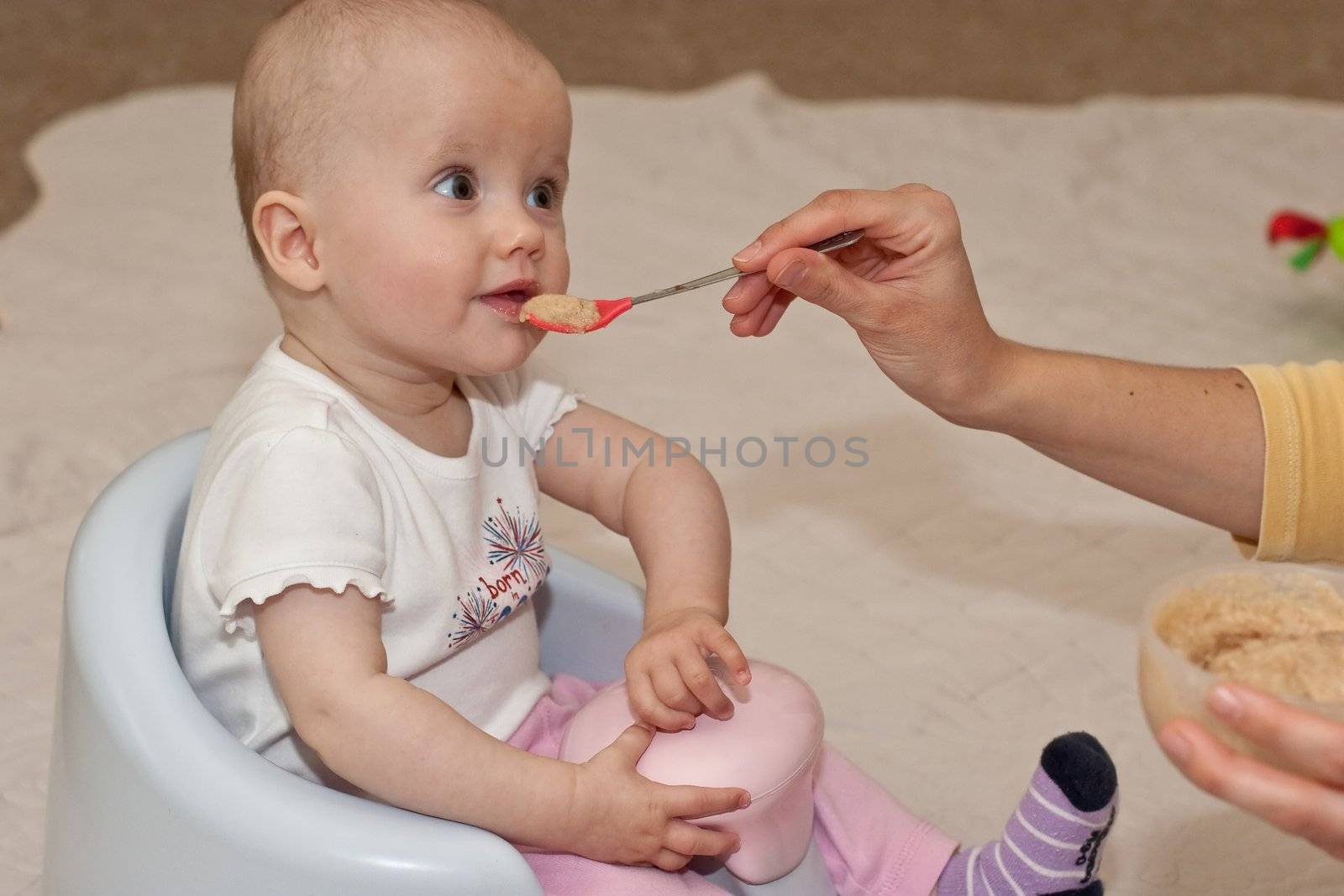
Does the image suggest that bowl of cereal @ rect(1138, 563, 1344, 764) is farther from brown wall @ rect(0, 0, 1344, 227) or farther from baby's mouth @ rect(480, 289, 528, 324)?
brown wall @ rect(0, 0, 1344, 227)

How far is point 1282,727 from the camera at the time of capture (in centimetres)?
61

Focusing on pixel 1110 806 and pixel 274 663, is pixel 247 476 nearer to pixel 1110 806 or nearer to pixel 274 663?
pixel 274 663

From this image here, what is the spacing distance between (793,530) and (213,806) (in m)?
0.72

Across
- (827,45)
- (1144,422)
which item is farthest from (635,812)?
(827,45)

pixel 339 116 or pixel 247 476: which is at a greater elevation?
pixel 339 116

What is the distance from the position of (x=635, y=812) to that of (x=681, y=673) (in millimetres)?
86

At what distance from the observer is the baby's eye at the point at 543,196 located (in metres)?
0.87

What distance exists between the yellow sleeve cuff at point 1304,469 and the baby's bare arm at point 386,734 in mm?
456

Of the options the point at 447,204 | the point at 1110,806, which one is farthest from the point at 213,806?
the point at 1110,806

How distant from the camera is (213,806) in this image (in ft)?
2.49

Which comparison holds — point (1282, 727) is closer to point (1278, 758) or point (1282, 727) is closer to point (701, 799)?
point (1278, 758)

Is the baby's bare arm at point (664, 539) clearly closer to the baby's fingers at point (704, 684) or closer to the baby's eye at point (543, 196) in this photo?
the baby's fingers at point (704, 684)

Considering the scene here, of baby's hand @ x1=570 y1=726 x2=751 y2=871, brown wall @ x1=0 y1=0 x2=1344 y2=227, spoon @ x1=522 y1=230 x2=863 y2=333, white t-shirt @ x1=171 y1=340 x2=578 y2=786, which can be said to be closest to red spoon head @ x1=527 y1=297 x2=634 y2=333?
spoon @ x1=522 y1=230 x2=863 y2=333

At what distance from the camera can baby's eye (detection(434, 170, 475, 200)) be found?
831 millimetres
